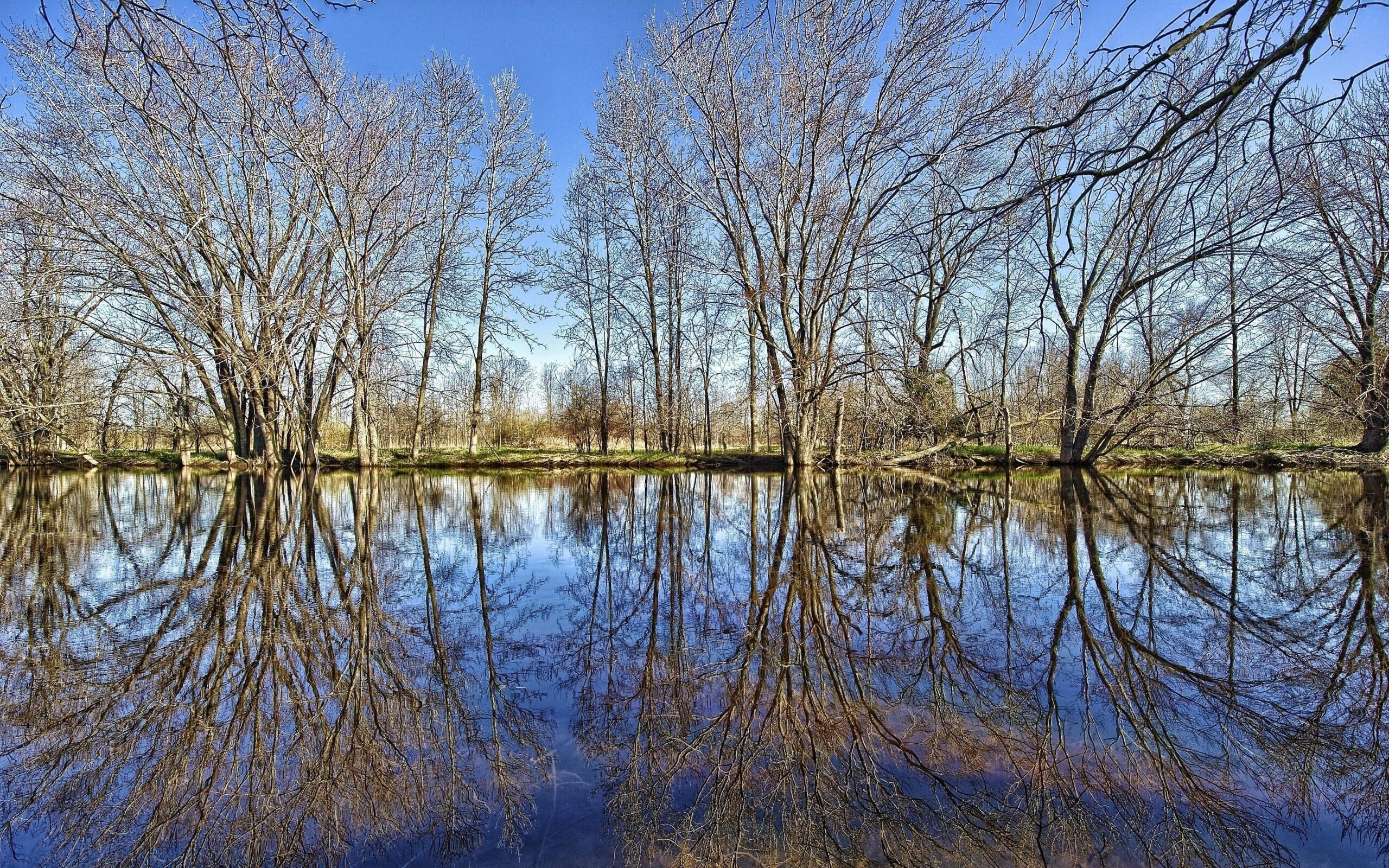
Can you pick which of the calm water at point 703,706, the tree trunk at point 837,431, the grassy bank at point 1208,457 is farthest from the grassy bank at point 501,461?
the calm water at point 703,706

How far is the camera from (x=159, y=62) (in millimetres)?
2461

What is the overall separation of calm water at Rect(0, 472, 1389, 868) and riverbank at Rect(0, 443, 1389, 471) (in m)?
11.9

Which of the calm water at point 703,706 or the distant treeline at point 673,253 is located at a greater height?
the distant treeline at point 673,253

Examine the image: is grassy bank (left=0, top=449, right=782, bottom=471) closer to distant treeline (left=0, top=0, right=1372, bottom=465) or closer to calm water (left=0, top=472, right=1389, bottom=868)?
distant treeline (left=0, top=0, right=1372, bottom=465)

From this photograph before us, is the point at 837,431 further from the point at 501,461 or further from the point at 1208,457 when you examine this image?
the point at 1208,457

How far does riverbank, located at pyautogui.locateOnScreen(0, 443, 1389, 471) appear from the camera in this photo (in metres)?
16.3

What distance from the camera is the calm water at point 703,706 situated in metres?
1.67

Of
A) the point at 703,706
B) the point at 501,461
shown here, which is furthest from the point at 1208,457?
the point at 703,706

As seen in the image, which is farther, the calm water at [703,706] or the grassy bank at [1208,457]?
the grassy bank at [1208,457]

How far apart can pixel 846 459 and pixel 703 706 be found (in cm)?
1419

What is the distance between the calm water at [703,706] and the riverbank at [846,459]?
1194 cm

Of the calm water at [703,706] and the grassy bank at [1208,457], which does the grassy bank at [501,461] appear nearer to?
the grassy bank at [1208,457]

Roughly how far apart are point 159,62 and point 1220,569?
266 inches

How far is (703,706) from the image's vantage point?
7.98 feet
